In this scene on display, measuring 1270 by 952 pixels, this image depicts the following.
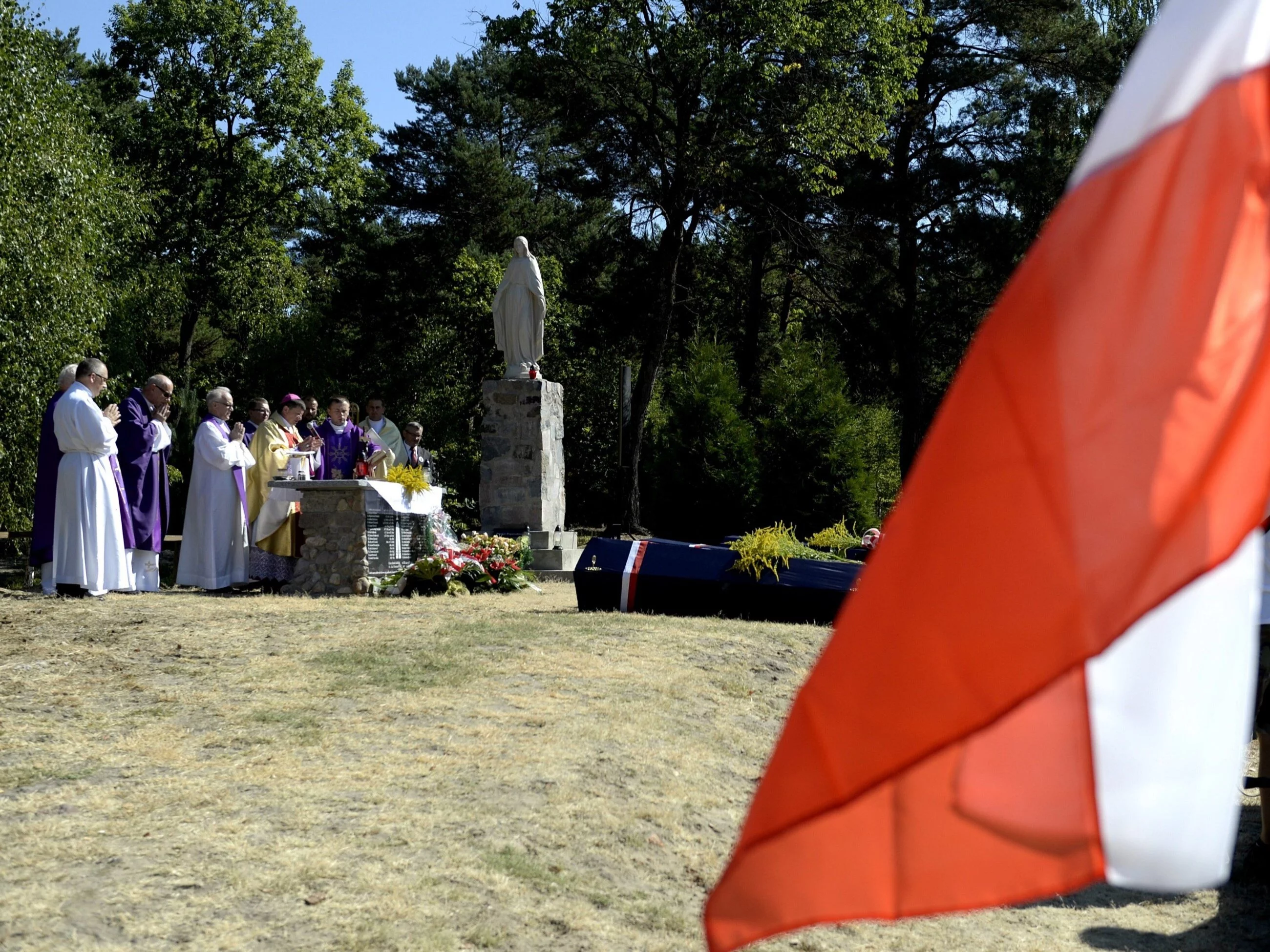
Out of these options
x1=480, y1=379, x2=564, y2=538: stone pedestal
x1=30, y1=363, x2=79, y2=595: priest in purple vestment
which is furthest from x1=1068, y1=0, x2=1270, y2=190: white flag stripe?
x1=480, y1=379, x2=564, y2=538: stone pedestal

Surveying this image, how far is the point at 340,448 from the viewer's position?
14.4m

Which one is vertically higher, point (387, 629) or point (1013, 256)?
point (1013, 256)

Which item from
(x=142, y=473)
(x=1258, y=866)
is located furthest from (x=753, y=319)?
(x=1258, y=866)

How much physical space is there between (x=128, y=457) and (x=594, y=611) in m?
5.14

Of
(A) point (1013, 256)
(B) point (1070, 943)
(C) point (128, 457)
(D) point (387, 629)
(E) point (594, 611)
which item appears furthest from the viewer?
(A) point (1013, 256)

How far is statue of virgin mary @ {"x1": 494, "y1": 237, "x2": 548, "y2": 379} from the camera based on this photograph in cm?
1733

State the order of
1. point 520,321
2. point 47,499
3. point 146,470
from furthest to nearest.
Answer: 1. point 520,321
2. point 146,470
3. point 47,499

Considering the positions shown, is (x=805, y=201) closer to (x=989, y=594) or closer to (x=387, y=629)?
(x=387, y=629)

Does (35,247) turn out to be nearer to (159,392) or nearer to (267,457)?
(267,457)

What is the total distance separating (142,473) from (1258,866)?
10.5 metres

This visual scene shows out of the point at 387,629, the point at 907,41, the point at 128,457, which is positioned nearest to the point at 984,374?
the point at 387,629

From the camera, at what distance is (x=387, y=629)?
9.21 m

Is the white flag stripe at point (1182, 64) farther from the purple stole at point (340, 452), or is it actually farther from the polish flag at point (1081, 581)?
the purple stole at point (340, 452)

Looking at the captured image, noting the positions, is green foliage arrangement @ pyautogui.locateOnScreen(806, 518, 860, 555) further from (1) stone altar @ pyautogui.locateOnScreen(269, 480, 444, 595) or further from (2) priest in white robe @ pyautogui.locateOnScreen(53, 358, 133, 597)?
(2) priest in white robe @ pyautogui.locateOnScreen(53, 358, 133, 597)
